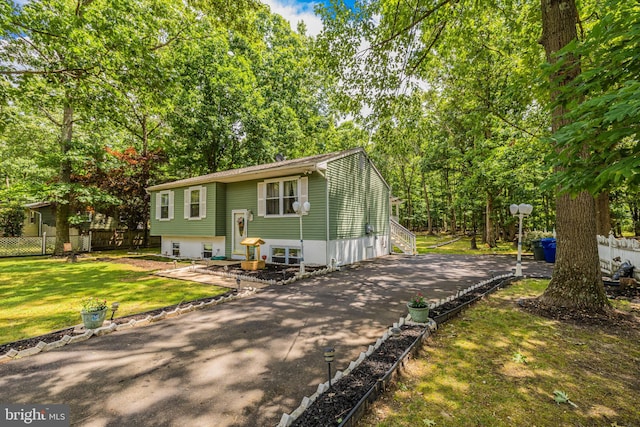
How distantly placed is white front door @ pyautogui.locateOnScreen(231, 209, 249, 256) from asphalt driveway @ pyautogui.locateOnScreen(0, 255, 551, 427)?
6.88 m

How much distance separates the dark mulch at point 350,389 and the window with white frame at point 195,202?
12771mm

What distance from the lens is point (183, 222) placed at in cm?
1530

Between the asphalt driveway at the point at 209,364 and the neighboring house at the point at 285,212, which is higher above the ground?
the neighboring house at the point at 285,212

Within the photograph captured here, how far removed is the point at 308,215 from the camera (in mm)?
11469

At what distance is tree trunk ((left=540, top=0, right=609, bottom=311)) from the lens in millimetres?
5469

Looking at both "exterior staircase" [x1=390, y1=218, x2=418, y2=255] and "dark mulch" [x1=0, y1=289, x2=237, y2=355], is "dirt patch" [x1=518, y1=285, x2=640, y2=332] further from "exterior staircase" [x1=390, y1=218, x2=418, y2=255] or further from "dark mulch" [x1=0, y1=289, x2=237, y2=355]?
"exterior staircase" [x1=390, y1=218, x2=418, y2=255]

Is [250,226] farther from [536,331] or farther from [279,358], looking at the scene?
[536,331]

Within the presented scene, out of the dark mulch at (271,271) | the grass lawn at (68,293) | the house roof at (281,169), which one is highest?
the house roof at (281,169)

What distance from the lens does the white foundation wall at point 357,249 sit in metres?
11.4

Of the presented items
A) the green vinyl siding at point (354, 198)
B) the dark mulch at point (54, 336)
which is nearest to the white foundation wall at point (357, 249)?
the green vinyl siding at point (354, 198)

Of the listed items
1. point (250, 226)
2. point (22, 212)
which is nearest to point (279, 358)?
point (250, 226)

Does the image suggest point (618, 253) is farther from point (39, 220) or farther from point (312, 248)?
point (39, 220)

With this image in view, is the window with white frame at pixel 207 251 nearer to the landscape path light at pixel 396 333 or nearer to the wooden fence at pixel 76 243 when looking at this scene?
the wooden fence at pixel 76 243

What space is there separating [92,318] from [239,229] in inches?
356
